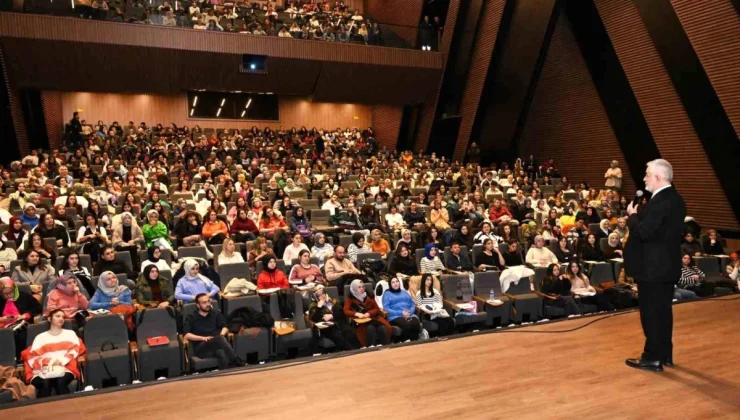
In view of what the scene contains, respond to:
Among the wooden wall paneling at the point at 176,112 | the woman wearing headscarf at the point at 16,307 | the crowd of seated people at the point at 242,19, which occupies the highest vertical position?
the crowd of seated people at the point at 242,19

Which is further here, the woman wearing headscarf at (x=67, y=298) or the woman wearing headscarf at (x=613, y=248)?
the woman wearing headscarf at (x=613, y=248)

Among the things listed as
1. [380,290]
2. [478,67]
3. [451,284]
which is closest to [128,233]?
[380,290]

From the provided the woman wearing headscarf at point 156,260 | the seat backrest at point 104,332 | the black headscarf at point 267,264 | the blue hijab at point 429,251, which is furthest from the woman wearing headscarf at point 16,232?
the blue hijab at point 429,251

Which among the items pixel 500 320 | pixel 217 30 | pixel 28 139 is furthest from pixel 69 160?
pixel 500 320

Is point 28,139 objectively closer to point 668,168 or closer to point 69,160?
point 69,160

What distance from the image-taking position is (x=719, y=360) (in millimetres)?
3066

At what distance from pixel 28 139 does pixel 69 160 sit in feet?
7.12

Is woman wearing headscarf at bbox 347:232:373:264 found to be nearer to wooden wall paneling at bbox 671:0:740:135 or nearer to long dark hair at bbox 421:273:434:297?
long dark hair at bbox 421:273:434:297

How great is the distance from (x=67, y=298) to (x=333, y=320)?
7.43 ft

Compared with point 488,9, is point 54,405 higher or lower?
lower

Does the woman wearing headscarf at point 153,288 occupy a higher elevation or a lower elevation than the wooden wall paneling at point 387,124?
lower

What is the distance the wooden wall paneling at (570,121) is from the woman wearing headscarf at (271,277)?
825 centimetres

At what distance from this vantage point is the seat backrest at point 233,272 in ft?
18.0

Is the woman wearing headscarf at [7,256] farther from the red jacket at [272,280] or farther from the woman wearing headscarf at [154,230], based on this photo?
the red jacket at [272,280]
